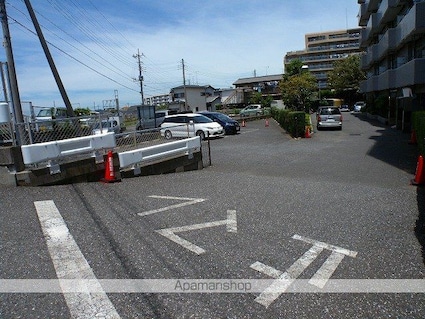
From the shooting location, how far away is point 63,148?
6266 mm

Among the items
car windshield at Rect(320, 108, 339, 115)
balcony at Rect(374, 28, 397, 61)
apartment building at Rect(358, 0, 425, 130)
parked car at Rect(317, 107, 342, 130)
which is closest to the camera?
apartment building at Rect(358, 0, 425, 130)

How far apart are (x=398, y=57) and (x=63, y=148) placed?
2656cm

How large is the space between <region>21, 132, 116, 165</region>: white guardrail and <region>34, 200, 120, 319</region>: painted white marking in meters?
1.63

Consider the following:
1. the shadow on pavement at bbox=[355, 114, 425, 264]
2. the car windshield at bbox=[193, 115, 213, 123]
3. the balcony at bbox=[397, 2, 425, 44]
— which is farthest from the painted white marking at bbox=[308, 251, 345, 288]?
the balcony at bbox=[397, 2, 425, 44]

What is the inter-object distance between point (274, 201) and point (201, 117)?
14.5m

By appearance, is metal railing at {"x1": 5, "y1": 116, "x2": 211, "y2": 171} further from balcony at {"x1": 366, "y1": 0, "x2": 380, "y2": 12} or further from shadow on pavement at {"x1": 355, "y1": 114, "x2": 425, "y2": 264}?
balcony at {"x1": 366, "y1": 0, "x2": 380, "y2": 12}

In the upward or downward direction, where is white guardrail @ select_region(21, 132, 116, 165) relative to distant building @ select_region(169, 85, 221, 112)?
downward

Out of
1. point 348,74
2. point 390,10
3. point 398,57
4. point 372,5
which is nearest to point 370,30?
point 372,5

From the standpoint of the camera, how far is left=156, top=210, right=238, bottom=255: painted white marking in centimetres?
360

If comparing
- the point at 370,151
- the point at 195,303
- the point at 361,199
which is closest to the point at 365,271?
the point at 195,303

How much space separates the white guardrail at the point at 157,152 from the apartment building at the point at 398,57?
1273 centimetres

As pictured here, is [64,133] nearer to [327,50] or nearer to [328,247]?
[328,247]

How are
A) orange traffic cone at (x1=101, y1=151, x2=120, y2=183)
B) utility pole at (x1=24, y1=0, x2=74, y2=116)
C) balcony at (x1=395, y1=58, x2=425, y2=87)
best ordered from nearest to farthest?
orange traffic cone at (x1=101, y1=151, x2=120, y2=183)
utility pole at (x1=24, y1=0, x2=74, y2=116)
balcony at (x1=395, y1=58, x2=425, y2=87)

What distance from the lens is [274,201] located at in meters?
5.55
